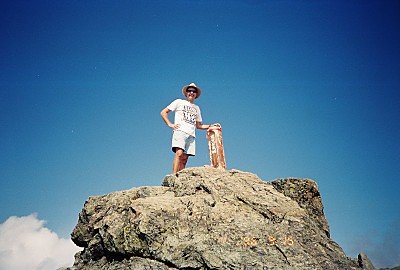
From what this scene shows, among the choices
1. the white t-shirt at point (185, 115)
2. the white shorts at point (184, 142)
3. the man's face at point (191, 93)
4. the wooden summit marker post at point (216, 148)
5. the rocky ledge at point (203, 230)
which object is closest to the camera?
the rocky ledge at point (203, 230)

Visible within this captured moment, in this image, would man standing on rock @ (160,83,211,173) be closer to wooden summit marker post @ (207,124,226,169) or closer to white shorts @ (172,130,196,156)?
white shorts @ (172,130,196,156)

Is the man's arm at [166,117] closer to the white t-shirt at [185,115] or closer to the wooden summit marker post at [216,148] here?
the white t-shirt at [185,115]

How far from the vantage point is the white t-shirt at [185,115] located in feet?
41.7

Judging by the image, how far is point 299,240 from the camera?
8.14 meters

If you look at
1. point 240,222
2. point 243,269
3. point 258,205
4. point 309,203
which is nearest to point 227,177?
point 258,205

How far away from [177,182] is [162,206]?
68.2 inches

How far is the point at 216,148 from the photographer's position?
12.1 meters

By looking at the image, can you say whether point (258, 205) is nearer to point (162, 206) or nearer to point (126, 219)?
point (162, 206)

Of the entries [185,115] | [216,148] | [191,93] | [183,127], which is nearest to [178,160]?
[183,127]

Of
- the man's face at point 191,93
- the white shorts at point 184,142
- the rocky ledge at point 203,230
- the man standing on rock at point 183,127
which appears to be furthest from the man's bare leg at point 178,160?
the man's face at point 191,93

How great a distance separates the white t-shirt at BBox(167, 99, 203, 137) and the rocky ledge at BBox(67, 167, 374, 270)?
8.51 ft

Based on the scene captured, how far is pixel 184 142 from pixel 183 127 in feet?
1.87

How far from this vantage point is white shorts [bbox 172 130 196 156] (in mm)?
12414

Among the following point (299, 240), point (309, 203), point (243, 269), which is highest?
point (309, 203)
